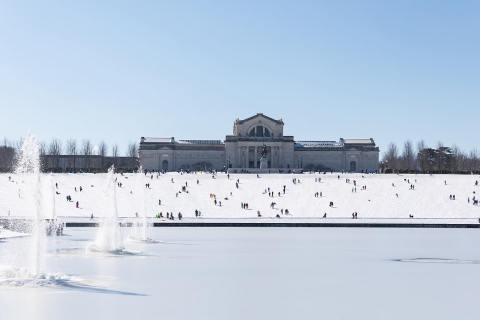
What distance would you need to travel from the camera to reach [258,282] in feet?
68.9

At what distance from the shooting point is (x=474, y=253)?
30.0 m

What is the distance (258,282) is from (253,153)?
10106cm

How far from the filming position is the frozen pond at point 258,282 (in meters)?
16.5

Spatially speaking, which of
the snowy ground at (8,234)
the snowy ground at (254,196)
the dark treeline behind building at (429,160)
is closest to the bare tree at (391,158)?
the dark treeline behind building at (429,160)

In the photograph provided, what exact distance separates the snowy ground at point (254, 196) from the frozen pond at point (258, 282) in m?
25.5

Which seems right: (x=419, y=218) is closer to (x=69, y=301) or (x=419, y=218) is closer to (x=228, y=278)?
(x=228, y=278)

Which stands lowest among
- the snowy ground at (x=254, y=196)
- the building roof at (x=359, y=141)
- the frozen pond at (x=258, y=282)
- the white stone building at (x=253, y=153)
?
the frozen pond at (x=258, y=282)

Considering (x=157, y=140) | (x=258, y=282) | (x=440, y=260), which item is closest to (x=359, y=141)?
(x=157, y=140)

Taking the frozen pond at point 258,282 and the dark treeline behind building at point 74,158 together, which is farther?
the dark treeline behind building at point 74,158

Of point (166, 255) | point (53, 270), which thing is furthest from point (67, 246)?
point (53, 270)

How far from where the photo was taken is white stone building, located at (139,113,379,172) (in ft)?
395

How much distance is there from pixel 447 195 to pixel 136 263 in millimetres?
48879

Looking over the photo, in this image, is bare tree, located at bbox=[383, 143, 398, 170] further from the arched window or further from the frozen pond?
the frozen pond

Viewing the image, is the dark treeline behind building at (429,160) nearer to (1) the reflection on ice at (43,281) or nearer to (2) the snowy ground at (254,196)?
(2) the snowy ground at (254,196)
